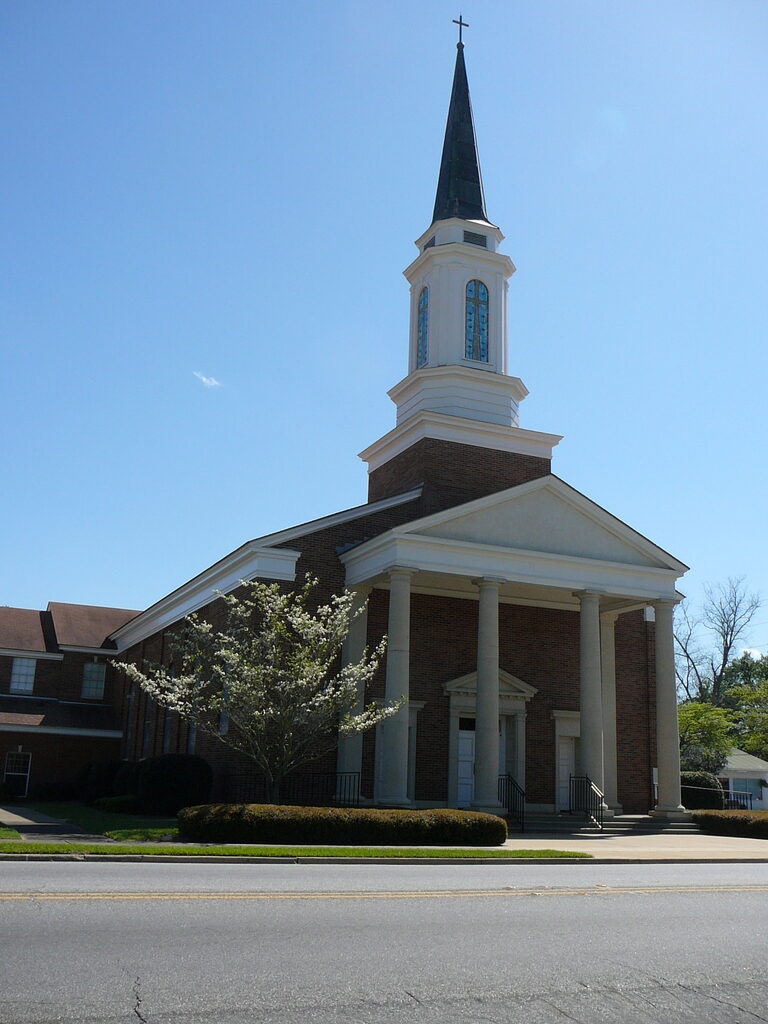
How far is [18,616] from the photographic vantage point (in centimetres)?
4844

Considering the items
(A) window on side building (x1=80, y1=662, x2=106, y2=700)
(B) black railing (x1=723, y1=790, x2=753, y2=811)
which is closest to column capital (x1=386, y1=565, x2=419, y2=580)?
(B) black railing (x1=723, y1=790, x2=753, y2=811)

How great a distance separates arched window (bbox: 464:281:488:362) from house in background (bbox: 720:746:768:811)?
93.6 feet

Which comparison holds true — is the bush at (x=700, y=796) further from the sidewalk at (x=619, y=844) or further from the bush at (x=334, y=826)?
the bush at (x=334, y=826)

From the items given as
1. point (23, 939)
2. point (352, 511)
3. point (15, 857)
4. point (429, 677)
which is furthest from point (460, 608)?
point (23, 939)

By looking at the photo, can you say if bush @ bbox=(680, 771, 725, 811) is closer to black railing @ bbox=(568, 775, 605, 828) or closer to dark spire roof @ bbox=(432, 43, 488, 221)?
black railing @ bbox=(568, 775, 605, 828)

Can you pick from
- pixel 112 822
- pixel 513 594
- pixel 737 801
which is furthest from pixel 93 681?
pixel 737 801

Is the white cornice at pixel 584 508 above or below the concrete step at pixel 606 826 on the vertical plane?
above

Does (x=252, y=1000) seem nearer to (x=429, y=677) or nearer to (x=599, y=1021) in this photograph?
(x=599, y=1021)

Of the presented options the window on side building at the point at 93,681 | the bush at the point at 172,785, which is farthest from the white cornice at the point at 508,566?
the window on side building at the point at 93,681

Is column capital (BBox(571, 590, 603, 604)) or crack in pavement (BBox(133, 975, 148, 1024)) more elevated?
column capital (BBox(571, 590, 603, 604))

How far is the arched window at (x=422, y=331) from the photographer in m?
36.3

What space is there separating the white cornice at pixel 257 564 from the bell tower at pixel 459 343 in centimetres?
292

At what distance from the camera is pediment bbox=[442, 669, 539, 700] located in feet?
99.7

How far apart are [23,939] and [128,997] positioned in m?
1.80
